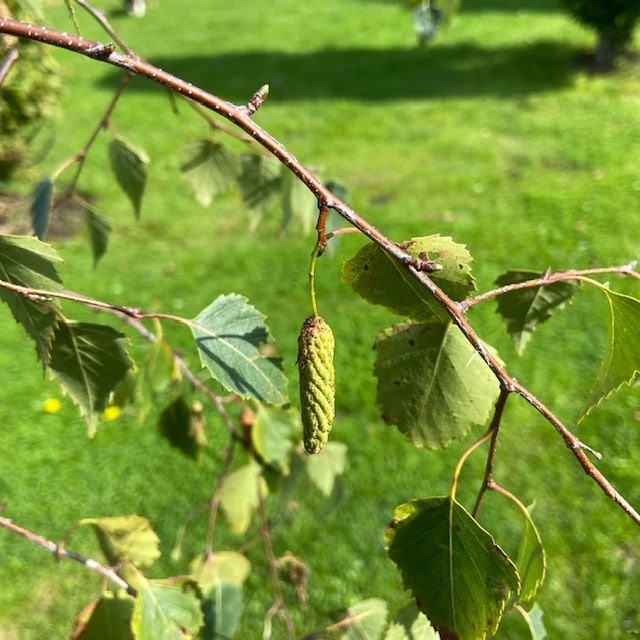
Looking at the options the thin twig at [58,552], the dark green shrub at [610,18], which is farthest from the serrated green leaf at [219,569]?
the dark green shrub at [610,18]

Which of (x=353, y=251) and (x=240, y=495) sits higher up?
(x=240, y=495)

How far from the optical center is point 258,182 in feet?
3.53

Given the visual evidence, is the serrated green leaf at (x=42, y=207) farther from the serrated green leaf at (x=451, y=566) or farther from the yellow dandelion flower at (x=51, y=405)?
the yellow dandelion flower at (x=51, y=405)

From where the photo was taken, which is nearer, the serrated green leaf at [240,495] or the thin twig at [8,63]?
the thin twig at [8,63]

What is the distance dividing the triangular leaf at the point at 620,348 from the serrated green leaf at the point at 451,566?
0.15m

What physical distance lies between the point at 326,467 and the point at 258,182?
54 cm

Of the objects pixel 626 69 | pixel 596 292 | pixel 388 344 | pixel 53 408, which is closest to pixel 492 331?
pixel 596 292

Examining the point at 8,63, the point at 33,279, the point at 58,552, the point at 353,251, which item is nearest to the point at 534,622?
the point at 58,552

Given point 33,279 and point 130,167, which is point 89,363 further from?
point 130,167

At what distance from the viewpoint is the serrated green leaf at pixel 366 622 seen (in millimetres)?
969

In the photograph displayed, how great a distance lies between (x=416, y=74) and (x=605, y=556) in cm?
551

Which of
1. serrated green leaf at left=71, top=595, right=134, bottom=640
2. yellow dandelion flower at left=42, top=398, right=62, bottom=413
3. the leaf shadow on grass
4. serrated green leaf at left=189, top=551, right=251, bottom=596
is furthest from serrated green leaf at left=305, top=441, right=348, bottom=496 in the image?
the leaf shadow on grass

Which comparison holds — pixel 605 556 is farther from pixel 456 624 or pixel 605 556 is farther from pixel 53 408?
pixel 53 408

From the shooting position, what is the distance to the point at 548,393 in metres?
2.76
